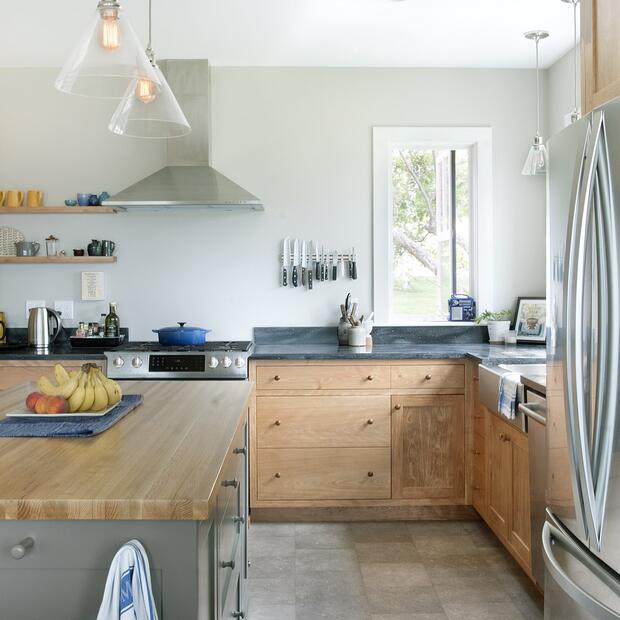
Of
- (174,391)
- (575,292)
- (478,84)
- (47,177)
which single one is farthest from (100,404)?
(478,84)

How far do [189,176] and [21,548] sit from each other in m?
2.98

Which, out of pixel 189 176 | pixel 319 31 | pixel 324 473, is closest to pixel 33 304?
pixel 189 176

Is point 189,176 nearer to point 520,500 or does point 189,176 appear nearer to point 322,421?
point 322,421

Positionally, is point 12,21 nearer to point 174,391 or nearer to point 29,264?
point 29,264

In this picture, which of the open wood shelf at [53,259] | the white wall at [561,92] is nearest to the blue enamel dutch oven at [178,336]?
the open wood shelf at [53,259]

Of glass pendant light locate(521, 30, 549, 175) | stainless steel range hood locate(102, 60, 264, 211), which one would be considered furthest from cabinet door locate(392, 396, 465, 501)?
stainless steel range hood locate(102, 60, 264, 211)

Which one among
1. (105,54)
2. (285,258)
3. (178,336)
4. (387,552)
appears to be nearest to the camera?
(105,54)

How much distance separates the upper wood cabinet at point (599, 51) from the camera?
1728 millimetres

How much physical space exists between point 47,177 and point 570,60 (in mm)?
3350

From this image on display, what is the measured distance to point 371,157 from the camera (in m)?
4.24

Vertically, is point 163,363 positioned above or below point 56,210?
below

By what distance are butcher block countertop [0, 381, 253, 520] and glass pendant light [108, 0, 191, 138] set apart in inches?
34.4

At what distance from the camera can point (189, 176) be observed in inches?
155

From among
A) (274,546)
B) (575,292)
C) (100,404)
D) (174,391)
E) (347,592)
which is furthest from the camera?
(274,546)
